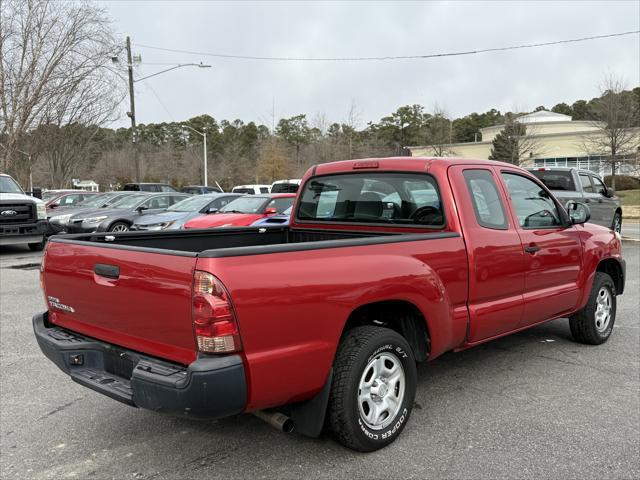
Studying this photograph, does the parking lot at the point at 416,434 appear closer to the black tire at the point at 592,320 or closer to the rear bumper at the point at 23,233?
the black tire at the point at 592,320

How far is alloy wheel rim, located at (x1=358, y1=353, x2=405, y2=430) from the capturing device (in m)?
3.32

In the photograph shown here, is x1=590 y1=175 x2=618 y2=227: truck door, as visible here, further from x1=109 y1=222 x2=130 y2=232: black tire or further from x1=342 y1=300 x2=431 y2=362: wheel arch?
x1=109 y1=222 x2=130 y2=232: black tire

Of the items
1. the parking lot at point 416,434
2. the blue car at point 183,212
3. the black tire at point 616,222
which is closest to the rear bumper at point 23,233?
the blue car at point 183,212

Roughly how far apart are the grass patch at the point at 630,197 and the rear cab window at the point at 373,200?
3896cm

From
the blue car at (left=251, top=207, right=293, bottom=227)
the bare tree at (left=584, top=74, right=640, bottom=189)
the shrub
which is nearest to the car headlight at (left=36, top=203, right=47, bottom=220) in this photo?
the blue car at (left=251, top=207, right=293, bottom=227)

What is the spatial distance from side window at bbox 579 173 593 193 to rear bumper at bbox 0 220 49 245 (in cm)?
1332

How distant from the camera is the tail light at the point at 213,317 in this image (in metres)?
2.60

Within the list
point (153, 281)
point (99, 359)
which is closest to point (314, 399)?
point (153, 281)

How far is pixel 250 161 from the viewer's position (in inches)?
2336

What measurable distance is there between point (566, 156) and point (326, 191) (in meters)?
57.4

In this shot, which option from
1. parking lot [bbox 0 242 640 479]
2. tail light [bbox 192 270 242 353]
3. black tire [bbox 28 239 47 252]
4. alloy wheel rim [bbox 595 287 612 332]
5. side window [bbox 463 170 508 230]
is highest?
side window [bbox 463 170 508 230]

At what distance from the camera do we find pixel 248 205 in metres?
12.7

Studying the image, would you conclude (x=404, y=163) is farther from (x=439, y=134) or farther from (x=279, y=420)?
(x=439, y=134)

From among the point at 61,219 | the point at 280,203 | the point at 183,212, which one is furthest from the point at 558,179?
the point at 61,219
